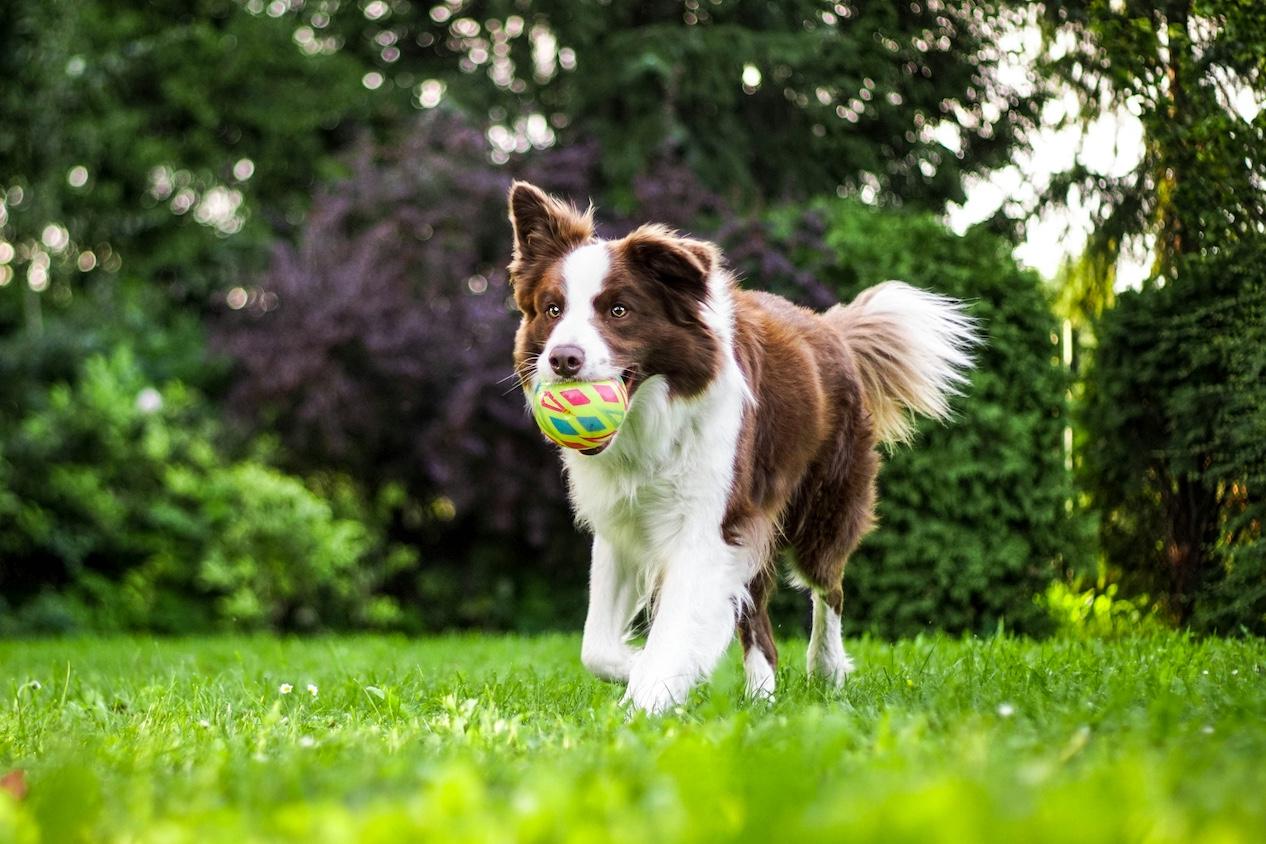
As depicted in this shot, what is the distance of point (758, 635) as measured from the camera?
475 cm

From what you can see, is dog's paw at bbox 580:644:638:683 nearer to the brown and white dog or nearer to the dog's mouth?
the brown and white dog

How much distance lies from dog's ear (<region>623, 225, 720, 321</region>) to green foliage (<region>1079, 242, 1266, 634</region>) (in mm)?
2806

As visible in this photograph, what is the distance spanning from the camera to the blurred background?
21.8 feet

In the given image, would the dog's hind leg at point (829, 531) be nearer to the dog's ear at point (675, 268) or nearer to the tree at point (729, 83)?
the dog's ear at point (675, 268)

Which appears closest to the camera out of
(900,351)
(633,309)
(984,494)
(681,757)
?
(681,757)

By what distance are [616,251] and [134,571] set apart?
328 inches

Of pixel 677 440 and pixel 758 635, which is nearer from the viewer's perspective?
pixel 677 440

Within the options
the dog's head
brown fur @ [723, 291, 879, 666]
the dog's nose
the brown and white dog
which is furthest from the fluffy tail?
the dog's nose

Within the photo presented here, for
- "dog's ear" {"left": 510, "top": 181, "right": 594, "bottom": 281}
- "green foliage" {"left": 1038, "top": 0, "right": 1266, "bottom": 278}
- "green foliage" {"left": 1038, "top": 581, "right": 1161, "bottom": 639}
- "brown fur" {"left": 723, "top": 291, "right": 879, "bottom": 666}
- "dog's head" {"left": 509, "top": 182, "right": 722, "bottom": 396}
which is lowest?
"green foliage" {"left": 1038, "top": 581, "right": 1161, "bottom": 639}

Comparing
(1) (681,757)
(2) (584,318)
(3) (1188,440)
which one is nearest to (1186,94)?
(3) (1188,440)

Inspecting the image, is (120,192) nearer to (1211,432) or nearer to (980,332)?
(980,332)

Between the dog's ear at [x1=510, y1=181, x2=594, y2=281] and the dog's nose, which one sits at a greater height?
the dog's ear at [x1=510, y1=181, x2=594, y2=281]

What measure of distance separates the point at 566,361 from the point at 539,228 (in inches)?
29.2

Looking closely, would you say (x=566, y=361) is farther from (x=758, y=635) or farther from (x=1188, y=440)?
(x=1188, y=440)
